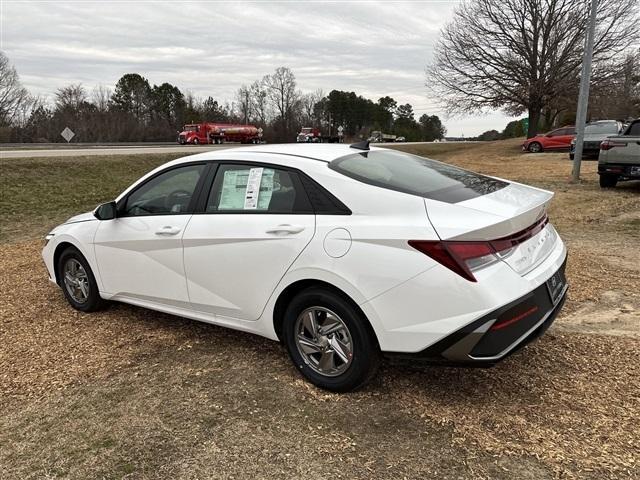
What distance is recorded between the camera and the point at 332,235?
3111 mm

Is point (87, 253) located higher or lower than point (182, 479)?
higher

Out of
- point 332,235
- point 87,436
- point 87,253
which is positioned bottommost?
point 87,436

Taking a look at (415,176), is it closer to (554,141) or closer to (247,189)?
(247,189)

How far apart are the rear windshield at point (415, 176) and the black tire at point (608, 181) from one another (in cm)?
1053

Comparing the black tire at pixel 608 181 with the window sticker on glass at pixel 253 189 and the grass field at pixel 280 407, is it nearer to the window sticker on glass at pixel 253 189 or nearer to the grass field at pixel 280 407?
the grass field at pixel 280 407

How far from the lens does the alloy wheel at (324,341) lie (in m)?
3.17

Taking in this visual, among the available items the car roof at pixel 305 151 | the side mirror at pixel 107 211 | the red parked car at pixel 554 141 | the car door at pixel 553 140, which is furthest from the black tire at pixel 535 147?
the side mirror at pixel 107 211

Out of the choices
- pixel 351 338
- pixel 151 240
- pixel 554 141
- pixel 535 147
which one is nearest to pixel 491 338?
pixel 351 338

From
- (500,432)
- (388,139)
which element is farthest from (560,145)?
(388,139)

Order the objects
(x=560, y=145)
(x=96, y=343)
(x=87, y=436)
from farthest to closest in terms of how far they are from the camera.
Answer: (x=560, y=145)
(x=96, y=343)
(x=87, y=436)

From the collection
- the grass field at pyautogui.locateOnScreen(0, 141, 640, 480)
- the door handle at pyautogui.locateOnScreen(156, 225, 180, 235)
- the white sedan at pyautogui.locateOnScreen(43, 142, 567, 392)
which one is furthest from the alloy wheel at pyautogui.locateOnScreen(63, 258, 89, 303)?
the door handle at pyautogui.locateOnScreen(156, 225, 180, 235)

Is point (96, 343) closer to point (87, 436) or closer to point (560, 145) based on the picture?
point (87, 436)

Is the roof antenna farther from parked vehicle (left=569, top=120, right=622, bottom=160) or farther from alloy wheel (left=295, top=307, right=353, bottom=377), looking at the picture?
parked vehicle (left=569, top=120, right=622, bottom=160)

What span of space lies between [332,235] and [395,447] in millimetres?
1206
